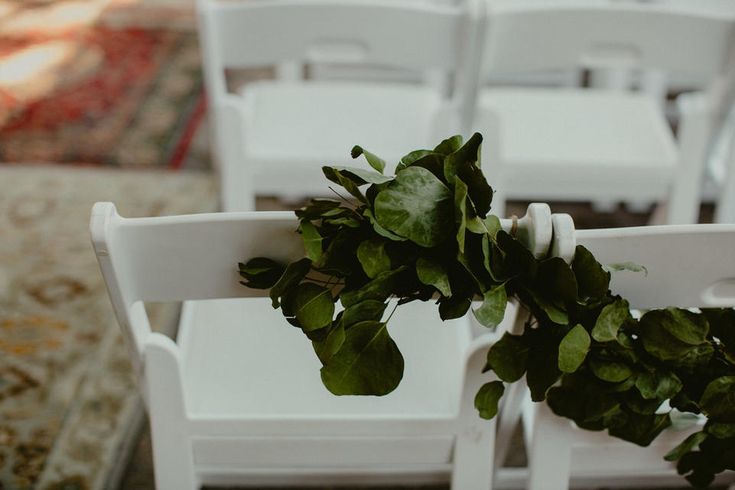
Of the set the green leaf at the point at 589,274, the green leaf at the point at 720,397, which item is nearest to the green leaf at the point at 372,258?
the green leaf at the point at 589,274

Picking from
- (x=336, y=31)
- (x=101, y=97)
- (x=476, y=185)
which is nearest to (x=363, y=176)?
(x=476, y=185)

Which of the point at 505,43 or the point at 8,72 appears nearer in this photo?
the point at 505,43

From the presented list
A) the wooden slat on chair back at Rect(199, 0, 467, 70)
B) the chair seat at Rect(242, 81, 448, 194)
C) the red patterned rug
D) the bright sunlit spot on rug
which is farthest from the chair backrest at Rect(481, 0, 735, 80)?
the bright sunlit spot on rug

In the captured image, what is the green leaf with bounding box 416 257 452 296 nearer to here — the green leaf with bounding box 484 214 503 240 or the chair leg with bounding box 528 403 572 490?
the green leaf with bounding box 484 214 503 240

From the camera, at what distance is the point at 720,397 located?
3.34 ft

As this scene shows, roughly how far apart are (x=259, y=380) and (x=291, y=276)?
0.47 metres

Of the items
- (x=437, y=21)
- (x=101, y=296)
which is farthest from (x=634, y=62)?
(x=101, y=296)

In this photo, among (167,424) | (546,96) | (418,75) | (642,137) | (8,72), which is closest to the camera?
(167,424)

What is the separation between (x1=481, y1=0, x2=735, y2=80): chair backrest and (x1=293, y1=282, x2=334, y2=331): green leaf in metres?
0.88

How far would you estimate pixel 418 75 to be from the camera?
2.76 m

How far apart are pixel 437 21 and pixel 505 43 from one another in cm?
16

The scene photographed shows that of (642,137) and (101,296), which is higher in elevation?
(642,137)

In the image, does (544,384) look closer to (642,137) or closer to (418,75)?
(642,137)

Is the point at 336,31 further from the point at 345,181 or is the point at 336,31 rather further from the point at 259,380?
the point at 345,181
